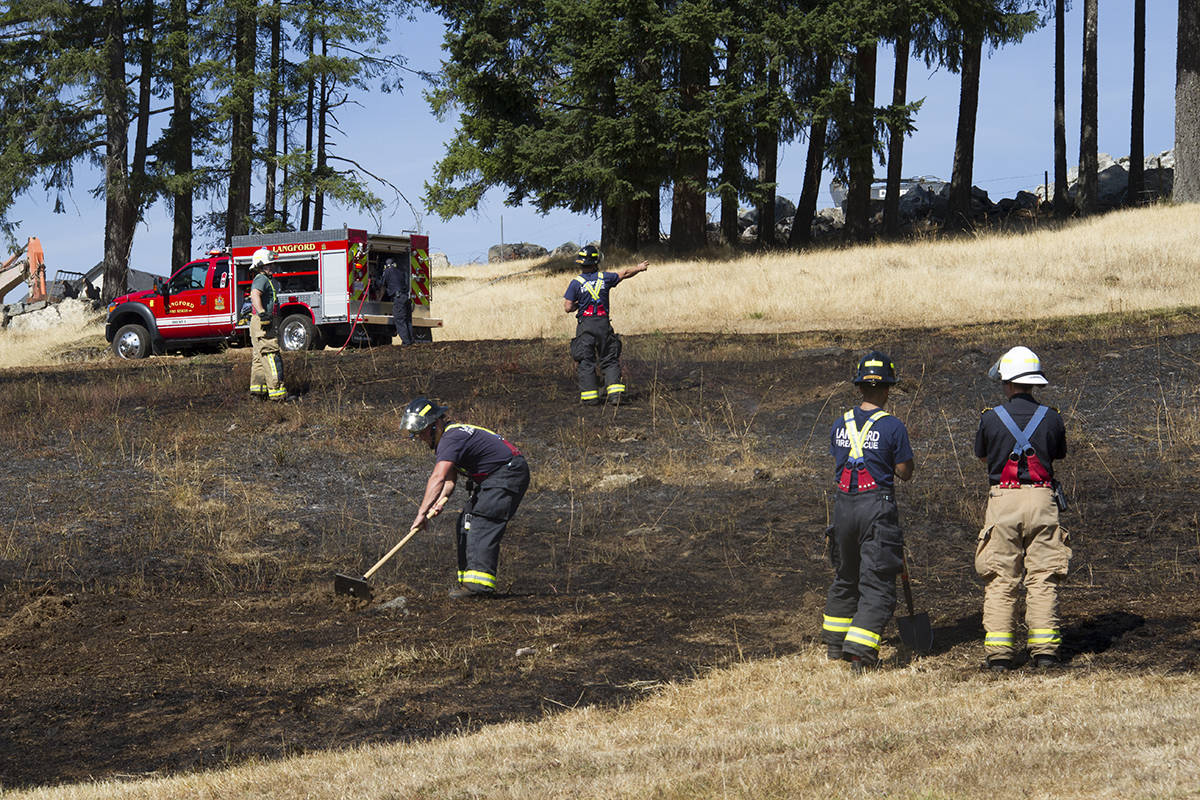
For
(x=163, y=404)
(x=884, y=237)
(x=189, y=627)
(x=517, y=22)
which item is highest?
(x=517, y=22)

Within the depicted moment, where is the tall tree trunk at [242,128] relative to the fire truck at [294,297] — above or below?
above

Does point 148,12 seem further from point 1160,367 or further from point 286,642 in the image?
point 286,642

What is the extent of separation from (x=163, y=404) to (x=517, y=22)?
69.4 ft

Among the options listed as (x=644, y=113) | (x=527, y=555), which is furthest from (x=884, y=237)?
(x=527, y=555)

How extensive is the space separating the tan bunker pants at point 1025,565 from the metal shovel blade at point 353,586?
13.9ft

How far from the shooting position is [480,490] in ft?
30.5

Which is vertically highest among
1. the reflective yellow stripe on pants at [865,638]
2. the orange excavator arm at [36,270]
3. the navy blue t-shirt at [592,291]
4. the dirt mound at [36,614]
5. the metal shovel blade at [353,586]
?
the orange excavator arm at [36,270]

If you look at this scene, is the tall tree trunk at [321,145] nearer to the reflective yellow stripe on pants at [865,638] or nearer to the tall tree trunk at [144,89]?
the tall tree trunk at [144,89]

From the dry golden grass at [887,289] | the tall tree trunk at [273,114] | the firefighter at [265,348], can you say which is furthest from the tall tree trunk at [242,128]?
the firefighter at [265,348]

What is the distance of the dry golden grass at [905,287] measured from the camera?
74.7 ft

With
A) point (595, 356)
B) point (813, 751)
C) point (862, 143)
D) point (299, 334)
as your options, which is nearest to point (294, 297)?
point (299, 334)

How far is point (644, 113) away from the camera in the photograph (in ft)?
102

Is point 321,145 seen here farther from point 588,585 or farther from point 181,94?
point 588,585

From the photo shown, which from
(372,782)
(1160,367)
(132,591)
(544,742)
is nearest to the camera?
(372,782)
